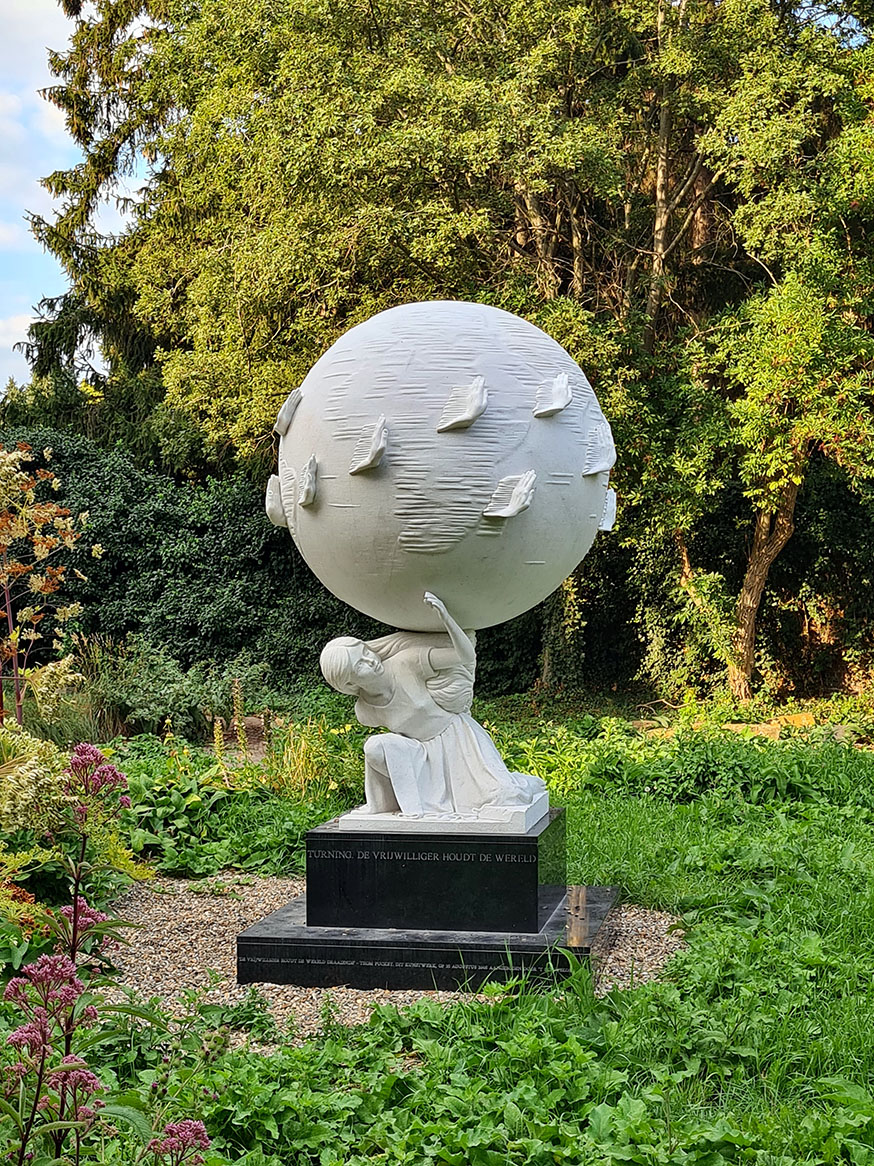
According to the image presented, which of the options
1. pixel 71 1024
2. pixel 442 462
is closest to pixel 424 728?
pixel 442 462

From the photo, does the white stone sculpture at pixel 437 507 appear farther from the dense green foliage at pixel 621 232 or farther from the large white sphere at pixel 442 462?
the dense green foliage at pixel 621 232

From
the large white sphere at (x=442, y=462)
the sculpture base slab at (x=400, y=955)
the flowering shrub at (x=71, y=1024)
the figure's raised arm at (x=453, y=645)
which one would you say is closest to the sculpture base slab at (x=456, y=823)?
the sculpture base slab at (x=400, y=955)

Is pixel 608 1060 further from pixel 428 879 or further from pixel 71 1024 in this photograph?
pixel 71 1024

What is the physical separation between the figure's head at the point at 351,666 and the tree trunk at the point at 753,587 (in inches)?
345

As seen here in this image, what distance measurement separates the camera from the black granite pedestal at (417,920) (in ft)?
16.3

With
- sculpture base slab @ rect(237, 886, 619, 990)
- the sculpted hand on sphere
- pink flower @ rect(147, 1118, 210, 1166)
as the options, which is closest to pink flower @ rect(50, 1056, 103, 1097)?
pink flower @ rect(147, 1118, 210, 1166)

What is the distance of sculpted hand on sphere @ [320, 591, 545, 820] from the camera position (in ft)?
17.6

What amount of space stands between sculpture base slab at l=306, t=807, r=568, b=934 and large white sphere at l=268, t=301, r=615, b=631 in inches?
40.0

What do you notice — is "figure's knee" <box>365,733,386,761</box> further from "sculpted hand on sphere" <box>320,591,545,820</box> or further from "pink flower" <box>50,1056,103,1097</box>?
"pink flower" <box>50,1056,103,1097</box>

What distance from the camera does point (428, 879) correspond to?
205 inches

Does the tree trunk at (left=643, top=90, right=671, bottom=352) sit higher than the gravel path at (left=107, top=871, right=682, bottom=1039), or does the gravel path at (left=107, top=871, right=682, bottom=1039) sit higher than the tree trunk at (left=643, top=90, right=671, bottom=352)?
the tree trunk at (left=643, top=90, right=671, bottom=352)

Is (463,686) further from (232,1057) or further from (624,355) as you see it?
(624,355)

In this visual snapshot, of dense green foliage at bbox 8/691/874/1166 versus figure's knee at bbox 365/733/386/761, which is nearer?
dense green foliage at bbox 8/691/874/1166

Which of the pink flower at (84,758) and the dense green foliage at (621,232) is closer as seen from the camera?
the pink flower at (84,758)
